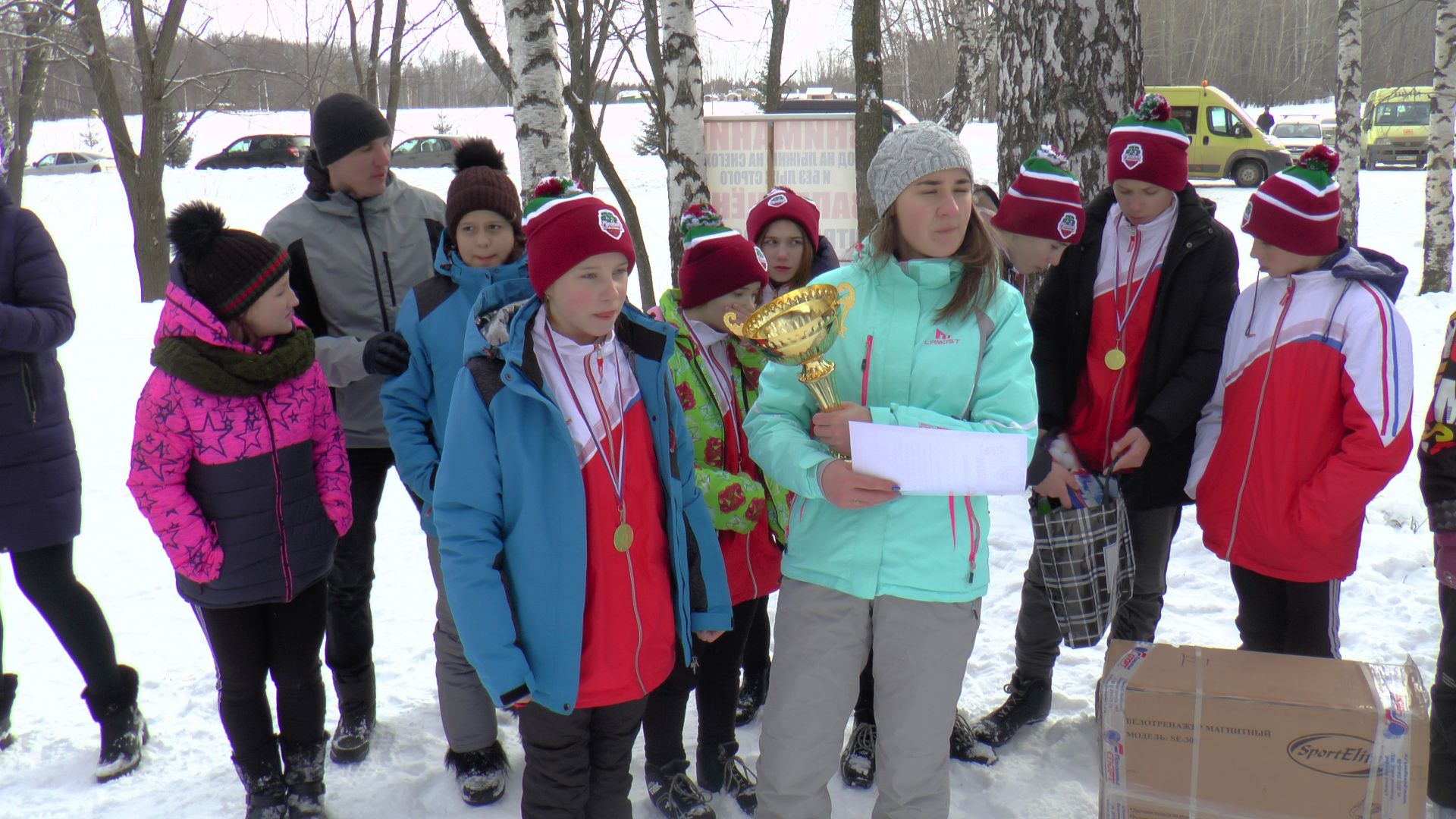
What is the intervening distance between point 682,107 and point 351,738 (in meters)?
4.08

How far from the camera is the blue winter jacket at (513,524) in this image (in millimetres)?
1989

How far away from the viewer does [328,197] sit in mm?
2957

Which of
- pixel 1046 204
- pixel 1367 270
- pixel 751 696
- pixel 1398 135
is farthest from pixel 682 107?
pixel 1398 135

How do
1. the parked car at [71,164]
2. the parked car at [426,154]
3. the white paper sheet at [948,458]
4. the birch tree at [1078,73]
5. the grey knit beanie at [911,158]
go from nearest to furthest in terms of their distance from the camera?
the white paper sheet at [948,458], the grey knit beanie at [911,158], the birch tree at [1078,73], the parked car at [426,154], the parked car at [71,164]

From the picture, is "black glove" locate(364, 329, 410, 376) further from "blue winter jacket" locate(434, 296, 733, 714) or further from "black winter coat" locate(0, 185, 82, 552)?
"black winter coat" locate(0, 185, 82, 552)

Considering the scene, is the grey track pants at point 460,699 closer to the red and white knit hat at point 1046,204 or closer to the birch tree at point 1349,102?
the red and white knit hat at point 1046,204

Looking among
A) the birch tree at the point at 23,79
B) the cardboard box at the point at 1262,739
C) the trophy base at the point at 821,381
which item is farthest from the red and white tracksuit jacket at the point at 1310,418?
the birch tree at the point at 23,79

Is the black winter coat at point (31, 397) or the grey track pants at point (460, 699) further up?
the black winter coat at point (31, 397)

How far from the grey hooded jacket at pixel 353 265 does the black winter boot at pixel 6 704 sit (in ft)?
4.72

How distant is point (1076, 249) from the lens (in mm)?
2867

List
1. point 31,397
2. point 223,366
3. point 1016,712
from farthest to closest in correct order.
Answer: point 1016,712
point 31,397
point 223,366

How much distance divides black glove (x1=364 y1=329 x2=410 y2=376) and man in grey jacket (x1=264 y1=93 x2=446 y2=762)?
7.8 inches

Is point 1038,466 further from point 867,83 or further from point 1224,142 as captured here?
point 1224,142

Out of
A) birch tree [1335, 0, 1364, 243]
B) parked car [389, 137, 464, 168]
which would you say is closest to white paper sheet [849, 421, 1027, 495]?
birch tree [1335, 0, 1364, 243]
